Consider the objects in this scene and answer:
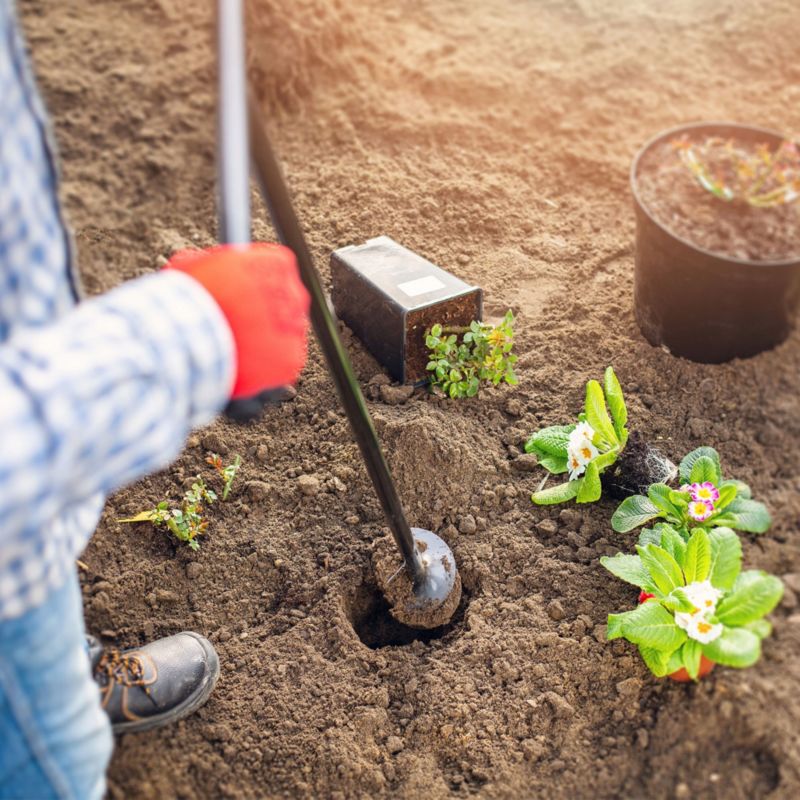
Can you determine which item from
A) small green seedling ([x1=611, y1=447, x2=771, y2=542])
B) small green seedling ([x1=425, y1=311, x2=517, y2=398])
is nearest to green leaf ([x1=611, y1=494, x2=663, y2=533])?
small green seedling ([x1=611, y1=447, x2=771, y2=542])

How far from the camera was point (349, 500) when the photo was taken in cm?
240

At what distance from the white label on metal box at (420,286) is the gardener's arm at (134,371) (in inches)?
51.2

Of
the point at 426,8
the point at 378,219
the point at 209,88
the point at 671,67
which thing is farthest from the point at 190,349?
the point at 426,8

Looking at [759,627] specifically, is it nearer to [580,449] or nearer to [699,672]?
[699,672]

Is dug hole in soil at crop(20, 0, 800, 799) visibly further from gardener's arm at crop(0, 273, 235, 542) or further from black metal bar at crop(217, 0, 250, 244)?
black metal bar at crop(217, 0, 250, 244)

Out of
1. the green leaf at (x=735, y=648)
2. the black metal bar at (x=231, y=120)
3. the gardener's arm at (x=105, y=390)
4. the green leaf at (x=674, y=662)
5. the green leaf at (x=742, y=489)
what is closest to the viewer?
the gardener's arm at (x=105, y=390)

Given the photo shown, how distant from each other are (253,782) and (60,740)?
658 millimetres

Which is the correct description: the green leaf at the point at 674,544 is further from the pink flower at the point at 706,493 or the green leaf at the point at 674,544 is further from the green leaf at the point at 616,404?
the green leaf at the point at 616,404

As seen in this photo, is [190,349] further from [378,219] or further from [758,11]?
[758,11]

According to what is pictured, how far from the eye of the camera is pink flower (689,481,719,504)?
2.05 meters

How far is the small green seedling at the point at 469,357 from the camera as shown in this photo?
2.56 meters

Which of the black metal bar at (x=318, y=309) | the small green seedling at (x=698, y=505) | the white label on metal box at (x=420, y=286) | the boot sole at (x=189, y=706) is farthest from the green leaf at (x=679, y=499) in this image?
the boot sole at (x=189, y=706)

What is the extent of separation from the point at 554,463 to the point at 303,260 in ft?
3.72

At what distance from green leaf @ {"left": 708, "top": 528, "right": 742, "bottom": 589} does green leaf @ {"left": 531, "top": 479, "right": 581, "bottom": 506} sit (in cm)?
44
